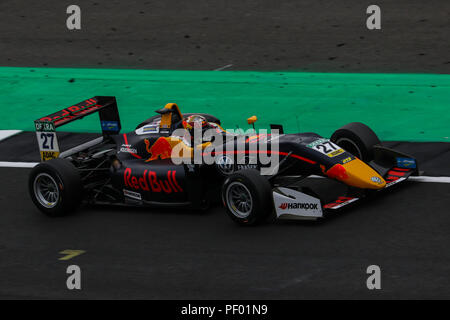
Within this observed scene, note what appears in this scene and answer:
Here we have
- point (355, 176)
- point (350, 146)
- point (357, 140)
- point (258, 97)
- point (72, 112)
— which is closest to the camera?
point (355, 176)

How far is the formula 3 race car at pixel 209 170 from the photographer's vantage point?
10.8 m

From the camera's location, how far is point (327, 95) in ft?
55.6

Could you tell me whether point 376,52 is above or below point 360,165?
above

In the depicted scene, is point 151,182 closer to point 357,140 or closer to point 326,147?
point 326,147

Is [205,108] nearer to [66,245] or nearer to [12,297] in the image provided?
[66,245]

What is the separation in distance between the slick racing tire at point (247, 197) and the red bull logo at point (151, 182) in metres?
0.94

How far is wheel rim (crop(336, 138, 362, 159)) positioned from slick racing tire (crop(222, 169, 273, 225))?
188 centimetres

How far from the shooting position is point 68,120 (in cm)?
1241

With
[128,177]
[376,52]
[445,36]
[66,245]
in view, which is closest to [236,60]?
[376,52]

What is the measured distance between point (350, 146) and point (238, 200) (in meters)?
2.11

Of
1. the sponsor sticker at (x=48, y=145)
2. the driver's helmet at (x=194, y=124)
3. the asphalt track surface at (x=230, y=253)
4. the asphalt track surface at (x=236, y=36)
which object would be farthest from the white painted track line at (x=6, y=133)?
the asphalt track surface at (x=236, y=36)

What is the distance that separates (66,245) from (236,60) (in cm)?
1045

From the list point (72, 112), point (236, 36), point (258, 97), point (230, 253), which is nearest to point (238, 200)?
point (230, 253)

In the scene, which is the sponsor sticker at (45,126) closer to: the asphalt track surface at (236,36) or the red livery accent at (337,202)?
the red livery accent at (337,202)
